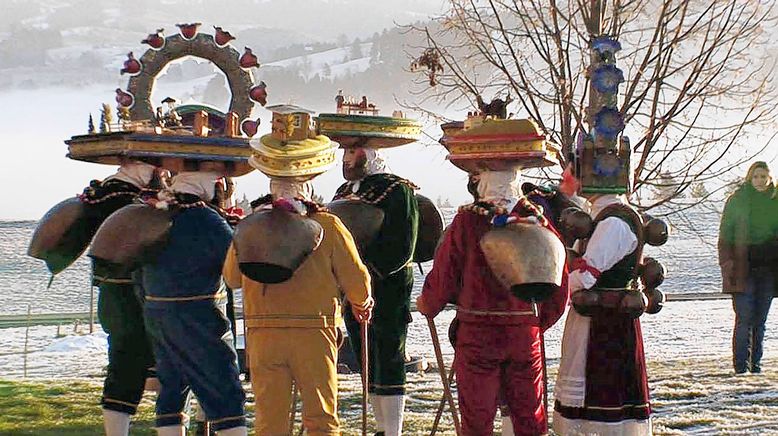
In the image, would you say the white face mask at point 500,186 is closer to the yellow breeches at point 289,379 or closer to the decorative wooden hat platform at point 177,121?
the yellow breeches at point 289,379

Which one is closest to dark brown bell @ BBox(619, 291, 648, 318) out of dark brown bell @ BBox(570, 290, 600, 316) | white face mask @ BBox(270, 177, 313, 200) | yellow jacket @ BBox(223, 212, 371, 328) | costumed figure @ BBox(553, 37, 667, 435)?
costumed figure @ BBox(553, 37, 667, 435)

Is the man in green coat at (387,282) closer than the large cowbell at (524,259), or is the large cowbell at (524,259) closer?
the large cowbell at (524,259)

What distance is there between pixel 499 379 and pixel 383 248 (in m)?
1.46

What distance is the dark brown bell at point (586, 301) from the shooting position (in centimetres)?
585

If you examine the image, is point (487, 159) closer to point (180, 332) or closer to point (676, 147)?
point (180, 332)

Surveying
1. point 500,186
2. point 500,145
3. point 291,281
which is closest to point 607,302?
point 500,186

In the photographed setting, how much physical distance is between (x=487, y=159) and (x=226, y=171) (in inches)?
53.0

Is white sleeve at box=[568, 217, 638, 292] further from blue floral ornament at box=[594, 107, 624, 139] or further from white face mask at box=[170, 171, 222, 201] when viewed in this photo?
white face mask at box=[170, 171, 222, 201]

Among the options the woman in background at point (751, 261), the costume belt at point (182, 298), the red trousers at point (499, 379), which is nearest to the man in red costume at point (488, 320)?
the red trousers at point (499, 379)

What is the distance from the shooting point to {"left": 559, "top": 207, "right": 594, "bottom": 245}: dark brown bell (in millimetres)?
5836

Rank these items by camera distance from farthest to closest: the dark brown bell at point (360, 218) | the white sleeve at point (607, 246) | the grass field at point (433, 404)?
1. the grass field at point (433, 404)
2. the dark brown bell at point (360, 218)
3. the white sleeve at point (607, 246)

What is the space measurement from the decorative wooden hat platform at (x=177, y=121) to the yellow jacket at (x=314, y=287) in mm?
557

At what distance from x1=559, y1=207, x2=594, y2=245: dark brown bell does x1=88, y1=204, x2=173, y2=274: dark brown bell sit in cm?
196

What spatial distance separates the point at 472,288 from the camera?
18.0 feet
